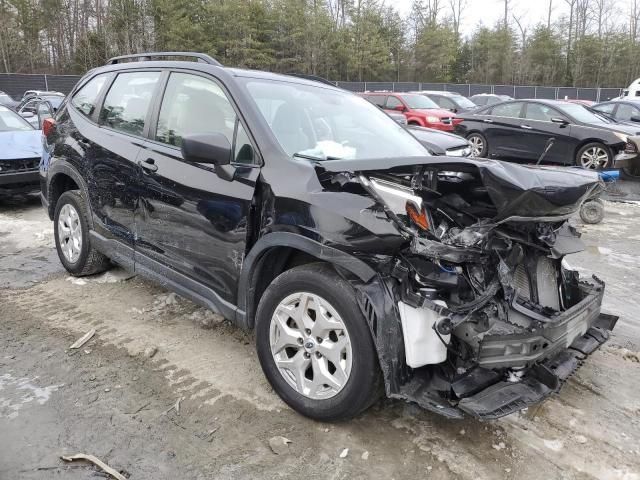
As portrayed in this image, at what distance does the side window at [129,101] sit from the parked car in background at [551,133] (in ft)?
30.6

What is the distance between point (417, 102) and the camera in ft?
53.1

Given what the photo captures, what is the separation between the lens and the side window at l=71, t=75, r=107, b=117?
4.58 meters

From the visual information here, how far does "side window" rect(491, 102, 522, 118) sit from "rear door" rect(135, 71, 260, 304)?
33.9 feet

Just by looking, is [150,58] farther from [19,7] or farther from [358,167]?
[19,7]

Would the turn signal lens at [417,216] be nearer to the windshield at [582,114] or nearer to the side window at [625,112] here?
the windshield at [582,114]

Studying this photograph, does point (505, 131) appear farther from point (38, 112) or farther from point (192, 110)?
point (192, 110)

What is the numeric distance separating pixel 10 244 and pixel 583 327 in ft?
19.7

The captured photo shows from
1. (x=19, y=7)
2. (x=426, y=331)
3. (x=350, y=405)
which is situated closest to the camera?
(x=426, y=331)

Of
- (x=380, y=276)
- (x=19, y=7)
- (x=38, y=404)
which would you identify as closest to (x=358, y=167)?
(x=380, y=276)

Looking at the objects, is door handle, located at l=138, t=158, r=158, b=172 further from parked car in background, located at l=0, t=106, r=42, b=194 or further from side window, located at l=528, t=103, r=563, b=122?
side window, located at l=528, t=103, r=563, b=122

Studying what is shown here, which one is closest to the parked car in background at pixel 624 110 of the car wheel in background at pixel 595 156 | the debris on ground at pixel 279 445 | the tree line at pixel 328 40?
the car wheel in background at pixel 595 156

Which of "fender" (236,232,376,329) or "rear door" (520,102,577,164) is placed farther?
"rear door" (520,102,577,164)

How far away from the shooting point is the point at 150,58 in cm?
434

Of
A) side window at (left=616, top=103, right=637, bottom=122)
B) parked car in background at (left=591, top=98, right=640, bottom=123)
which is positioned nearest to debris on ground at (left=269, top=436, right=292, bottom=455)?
parked car in background at (left=591, top=98, right=640, bottom=123)
